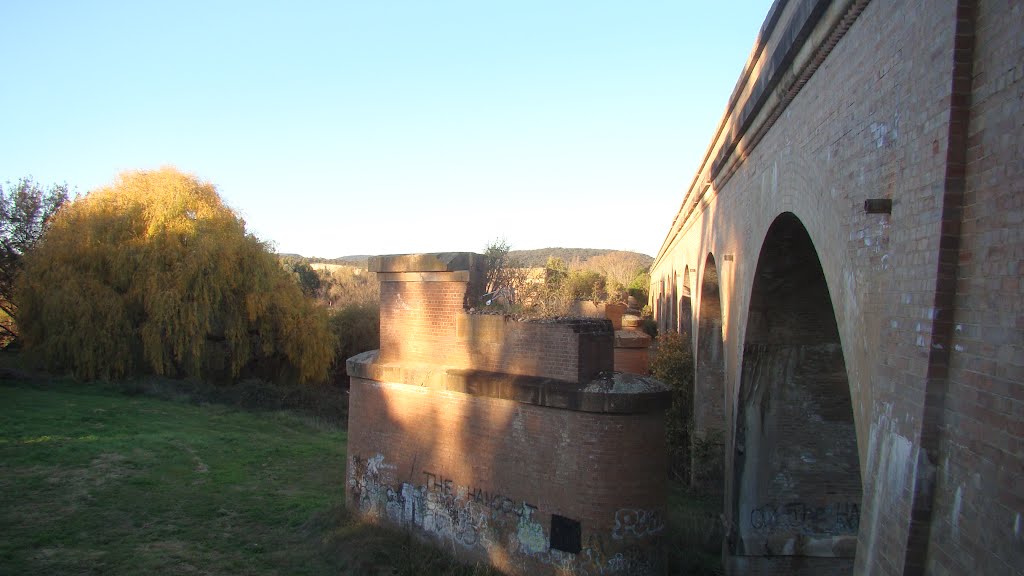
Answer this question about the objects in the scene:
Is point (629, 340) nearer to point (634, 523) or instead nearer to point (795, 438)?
point (795, 438)

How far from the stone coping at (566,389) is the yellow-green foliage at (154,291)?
588 inches

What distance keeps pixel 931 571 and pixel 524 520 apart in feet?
15.1

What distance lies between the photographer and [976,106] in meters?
2.80

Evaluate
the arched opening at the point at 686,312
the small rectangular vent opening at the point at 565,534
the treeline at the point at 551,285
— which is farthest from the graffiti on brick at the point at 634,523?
the treeline at the point at 551,285

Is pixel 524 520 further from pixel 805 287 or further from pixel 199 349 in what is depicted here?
pixel 199 349

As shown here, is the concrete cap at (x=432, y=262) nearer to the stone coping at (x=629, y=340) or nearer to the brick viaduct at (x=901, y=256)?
the brick viaduct at (x=901, y=256)

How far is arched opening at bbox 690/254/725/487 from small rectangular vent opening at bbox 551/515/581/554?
17.6 feet

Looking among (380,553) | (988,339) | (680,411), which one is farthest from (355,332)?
(988,339)

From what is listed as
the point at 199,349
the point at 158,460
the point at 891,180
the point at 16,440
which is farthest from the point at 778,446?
the point at 199,349

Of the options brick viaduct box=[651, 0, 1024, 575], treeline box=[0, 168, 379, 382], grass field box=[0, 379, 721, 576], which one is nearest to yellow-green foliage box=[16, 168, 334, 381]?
treeline box=[0, 168, 379, 382]

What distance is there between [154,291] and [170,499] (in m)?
11.1

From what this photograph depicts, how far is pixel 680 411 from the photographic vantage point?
42.1ft

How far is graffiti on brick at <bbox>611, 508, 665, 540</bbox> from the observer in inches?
256

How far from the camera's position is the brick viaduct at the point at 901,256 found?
2.56 m
